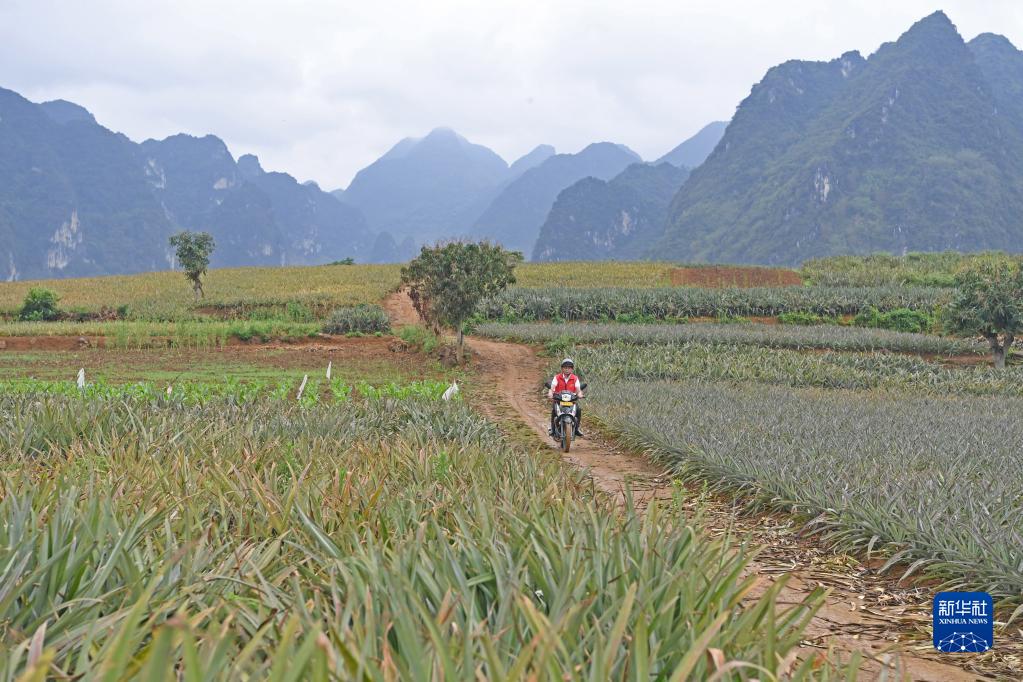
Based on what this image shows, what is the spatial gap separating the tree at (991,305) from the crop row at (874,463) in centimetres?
1095

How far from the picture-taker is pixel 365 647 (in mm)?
2100

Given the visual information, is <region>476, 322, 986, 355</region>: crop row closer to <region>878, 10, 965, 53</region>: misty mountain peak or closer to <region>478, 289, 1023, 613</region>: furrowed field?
<region>478, 289, 1023, 613</region>: furrowed field

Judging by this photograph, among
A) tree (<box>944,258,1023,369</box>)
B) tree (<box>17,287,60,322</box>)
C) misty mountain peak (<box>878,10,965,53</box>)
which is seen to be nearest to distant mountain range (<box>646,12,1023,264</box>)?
misty mountain peak (<box>878,10,965,53</box>)

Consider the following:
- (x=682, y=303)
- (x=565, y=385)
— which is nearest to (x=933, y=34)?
(x=682, y=303)

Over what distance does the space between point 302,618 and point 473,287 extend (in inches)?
790

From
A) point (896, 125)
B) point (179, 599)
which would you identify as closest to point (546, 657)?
point (179, 599)

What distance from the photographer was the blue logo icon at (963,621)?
4.57 m

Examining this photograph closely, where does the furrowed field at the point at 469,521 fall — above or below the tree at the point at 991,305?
below

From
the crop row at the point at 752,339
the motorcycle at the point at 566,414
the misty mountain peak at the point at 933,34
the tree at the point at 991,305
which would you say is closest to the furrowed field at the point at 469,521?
the motorcycle at the point at 566,414

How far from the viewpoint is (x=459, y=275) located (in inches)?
883

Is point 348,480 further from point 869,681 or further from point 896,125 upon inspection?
point 896,125

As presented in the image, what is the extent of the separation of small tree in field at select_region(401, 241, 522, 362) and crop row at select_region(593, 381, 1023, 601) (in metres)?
8.58

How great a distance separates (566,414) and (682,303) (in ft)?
94.7

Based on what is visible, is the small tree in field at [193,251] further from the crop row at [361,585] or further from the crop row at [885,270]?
the crop row at [885,270]
